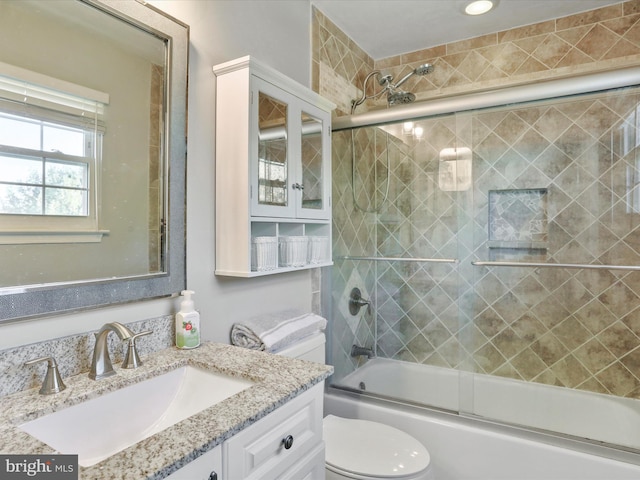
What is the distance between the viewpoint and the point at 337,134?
7.38 feet

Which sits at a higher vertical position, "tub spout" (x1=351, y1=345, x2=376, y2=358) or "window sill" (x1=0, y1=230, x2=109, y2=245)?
"window sill" (x1=0, y1=230, x2=109, y2=245)

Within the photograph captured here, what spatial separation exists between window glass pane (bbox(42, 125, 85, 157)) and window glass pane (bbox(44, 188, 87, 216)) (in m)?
0.10

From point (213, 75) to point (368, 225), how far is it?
49.4 inches

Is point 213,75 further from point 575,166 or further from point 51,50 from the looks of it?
point 575,166

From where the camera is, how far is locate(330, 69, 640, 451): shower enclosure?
73.0 inches

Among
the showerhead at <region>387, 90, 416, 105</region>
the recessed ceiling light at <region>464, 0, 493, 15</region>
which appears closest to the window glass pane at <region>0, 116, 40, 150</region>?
the showerhead at <region>387, 90, 416, 105</region>

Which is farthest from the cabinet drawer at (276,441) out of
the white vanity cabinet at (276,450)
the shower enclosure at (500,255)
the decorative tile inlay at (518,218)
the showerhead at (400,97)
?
the showerhead at (400,97)

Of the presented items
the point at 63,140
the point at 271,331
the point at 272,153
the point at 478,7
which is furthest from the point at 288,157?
the point at 478,7

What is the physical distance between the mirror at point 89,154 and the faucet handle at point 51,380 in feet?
0.43

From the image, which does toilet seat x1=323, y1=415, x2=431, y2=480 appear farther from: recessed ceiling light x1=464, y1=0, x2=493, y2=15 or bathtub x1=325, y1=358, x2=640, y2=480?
recessed ceiling light x1=464, y1=0, x2=493, y2=15

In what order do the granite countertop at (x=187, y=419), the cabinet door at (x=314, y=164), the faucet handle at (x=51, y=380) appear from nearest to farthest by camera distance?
the granite countertop at (x=187, y=419) → the faucet handle at (x=51, y=380) → the cabinet door at (x=314, y=164)

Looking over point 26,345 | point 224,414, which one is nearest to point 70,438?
point 26,345

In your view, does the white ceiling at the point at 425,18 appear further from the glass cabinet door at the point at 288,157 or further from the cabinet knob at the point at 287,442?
the cabinet knob at the point at 287,442

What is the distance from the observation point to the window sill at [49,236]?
0.94 m
